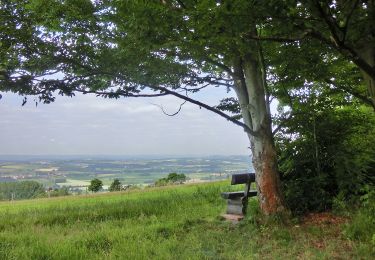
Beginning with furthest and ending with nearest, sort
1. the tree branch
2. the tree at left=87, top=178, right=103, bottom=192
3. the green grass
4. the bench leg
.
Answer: the tree at left=87, top=178, right=103, bottom=192 → the bench leg → the tree branch → the green grass

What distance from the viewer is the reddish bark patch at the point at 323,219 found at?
278 inches

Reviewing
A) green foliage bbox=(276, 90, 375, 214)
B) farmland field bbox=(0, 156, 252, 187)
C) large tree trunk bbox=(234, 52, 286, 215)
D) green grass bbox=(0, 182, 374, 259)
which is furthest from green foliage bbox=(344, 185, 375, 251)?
farmland field bbox=(0, 156, 252, 187)

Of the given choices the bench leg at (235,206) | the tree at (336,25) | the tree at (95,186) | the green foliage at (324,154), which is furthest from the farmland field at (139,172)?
the tree at (336,25)

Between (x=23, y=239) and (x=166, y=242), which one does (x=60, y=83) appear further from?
(x=166, y=242)

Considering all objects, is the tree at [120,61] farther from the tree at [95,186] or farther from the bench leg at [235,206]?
the tree at [95,186]

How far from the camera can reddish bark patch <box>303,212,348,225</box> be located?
707 cm

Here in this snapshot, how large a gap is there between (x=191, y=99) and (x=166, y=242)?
3.25 m

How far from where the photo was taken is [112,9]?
7.70 m

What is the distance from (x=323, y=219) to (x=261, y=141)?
1981 mm

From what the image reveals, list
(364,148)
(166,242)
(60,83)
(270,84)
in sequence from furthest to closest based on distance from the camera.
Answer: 1. (270,84)
2. (364,148)
3. (60,83)
4. (166,242)

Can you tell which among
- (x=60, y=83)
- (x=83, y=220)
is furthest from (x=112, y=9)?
(x=83, y=220)

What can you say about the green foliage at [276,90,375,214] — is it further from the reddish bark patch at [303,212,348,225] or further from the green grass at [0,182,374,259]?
the green grass at [0,182,374,259]

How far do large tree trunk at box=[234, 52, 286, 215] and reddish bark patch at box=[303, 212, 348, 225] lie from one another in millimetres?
550

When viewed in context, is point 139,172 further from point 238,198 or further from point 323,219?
point 323,219
